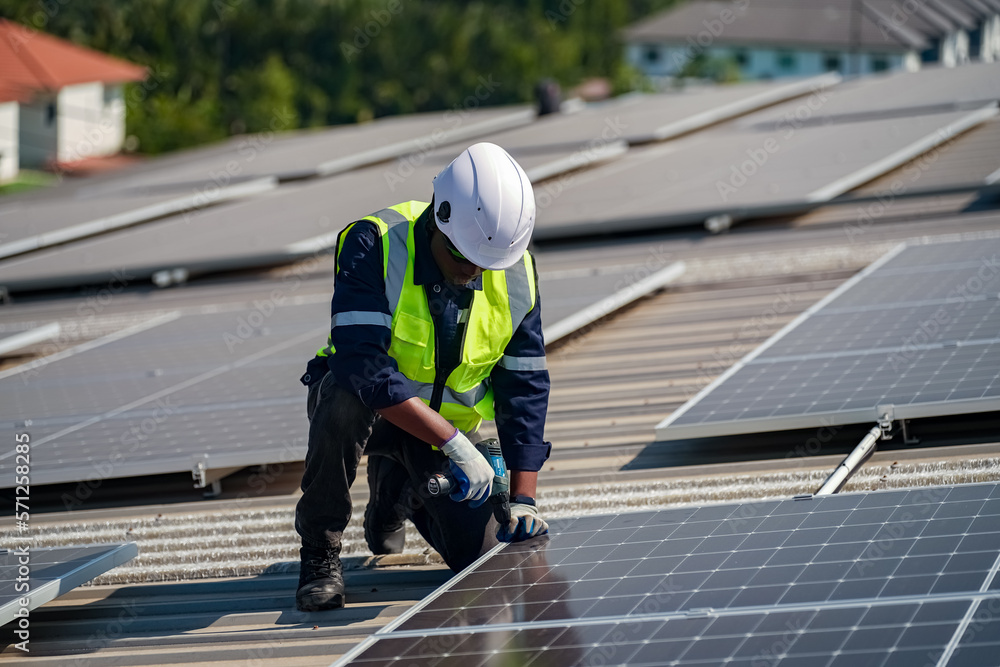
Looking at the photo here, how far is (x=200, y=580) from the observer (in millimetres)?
5938

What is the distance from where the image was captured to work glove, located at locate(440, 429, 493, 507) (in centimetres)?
510

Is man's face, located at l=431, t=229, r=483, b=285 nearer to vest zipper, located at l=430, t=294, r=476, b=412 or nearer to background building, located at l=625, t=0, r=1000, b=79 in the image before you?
vest zipper, located at l=430, t=294, r=476, b=412

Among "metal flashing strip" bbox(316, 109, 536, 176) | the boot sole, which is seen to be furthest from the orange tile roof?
the boot sole

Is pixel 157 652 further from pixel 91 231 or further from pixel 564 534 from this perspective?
pixel 91 231

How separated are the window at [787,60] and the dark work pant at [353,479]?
86.8 meters

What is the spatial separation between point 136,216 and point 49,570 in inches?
497

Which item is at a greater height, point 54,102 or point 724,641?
point 54,102

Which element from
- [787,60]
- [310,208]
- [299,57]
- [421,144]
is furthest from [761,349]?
[787,60]

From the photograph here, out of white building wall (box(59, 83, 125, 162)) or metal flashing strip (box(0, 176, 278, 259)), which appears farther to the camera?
white building wall (box(59, 83, 125, 162))

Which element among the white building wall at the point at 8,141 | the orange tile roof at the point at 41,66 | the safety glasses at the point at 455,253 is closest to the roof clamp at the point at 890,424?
the safety glasses at the point at 455,253

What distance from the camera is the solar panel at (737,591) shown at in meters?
3.59

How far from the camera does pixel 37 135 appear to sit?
57188 mm

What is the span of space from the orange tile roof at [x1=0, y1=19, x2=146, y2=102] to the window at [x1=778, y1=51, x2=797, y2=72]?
1893 inches

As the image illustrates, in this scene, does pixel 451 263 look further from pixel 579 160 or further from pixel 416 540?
pixel 579 160
